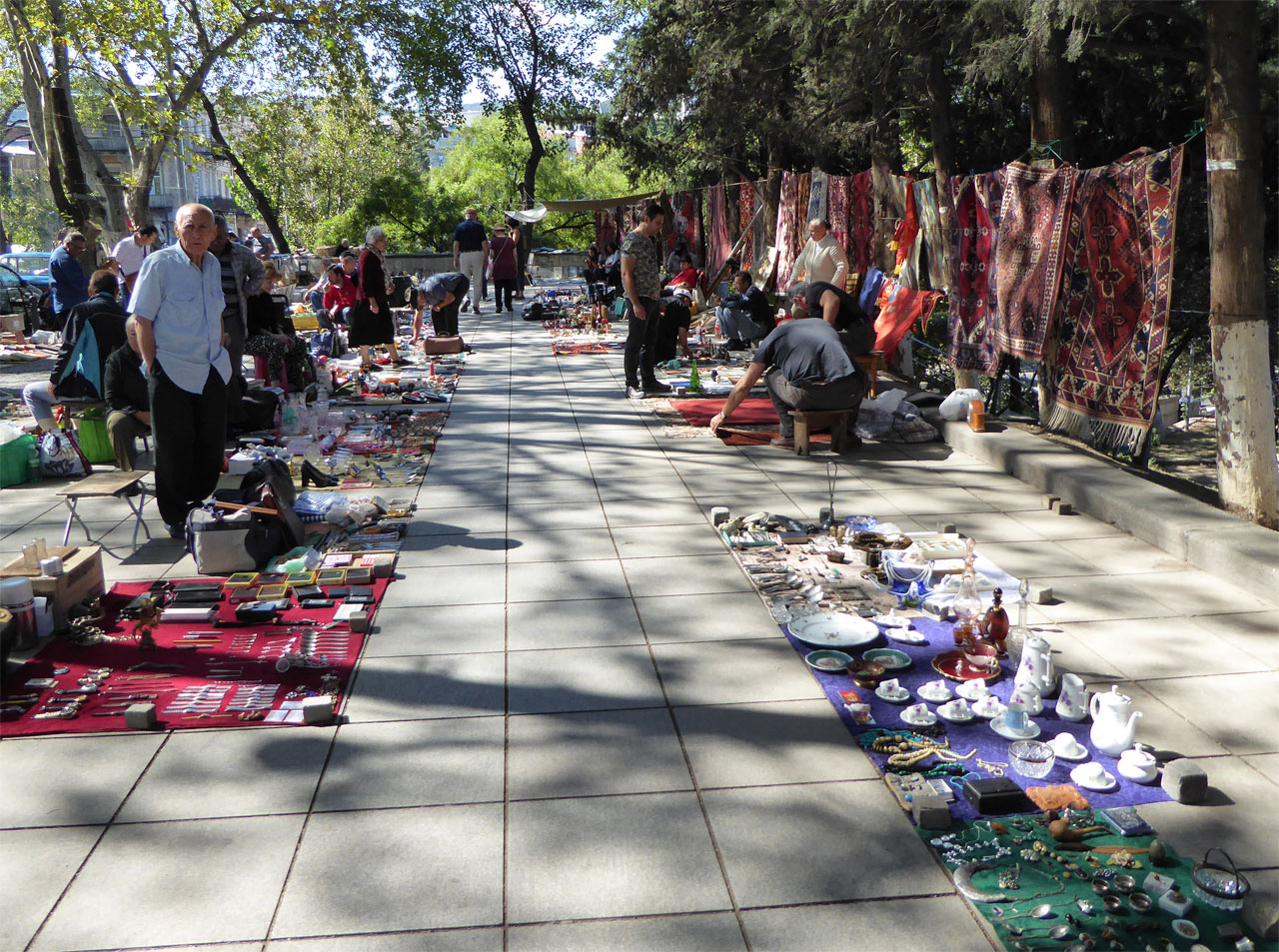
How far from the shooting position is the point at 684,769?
353 centimetres

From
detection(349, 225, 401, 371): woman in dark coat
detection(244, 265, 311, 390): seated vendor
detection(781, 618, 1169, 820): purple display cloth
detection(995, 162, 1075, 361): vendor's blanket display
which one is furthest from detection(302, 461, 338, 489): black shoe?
detection(349, 225, 401, 371): woman in dark coat

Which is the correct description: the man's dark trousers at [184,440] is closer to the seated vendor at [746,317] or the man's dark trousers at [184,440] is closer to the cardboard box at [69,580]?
the cardboard box at [69,580]

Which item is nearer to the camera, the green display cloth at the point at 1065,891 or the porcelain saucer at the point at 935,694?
the green display cloth at the point at 1065,891

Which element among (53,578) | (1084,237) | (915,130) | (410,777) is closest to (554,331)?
(915,130)

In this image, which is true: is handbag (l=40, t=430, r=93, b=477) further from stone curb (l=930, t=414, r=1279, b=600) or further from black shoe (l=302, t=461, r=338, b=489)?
stone curb (l=930, t=414, r=1279, b=600)

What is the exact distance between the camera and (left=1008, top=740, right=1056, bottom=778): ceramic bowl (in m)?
3.51

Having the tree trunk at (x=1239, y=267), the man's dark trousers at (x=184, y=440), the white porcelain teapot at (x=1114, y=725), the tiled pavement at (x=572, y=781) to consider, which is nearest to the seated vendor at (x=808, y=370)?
the tiled pavement at (x=572, y=781)

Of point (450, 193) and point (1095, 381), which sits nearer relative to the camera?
point (1095, 381)

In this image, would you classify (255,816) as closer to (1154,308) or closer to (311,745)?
(311,745)

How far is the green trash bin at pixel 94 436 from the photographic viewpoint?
796 centimetres

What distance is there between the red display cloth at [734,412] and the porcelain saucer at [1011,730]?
18.8 feet

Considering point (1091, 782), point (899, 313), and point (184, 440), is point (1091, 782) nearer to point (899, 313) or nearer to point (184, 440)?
point (184, 440)

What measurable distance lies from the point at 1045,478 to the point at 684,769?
4509 millimetres

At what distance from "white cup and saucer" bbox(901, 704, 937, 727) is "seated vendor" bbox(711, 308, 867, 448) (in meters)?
4.50
